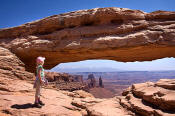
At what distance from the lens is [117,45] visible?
885 cm

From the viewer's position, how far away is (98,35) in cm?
950

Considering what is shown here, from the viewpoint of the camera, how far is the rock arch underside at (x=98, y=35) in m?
8.58

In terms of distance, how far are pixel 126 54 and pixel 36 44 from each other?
5.84m

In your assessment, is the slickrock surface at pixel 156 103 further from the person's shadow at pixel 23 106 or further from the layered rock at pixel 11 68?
the layered rock at pixel 11 68

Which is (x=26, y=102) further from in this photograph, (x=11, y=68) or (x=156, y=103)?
(x=156, y=103)

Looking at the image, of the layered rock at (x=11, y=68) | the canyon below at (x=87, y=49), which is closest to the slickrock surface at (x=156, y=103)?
the canyon below at (x=87, y=49)

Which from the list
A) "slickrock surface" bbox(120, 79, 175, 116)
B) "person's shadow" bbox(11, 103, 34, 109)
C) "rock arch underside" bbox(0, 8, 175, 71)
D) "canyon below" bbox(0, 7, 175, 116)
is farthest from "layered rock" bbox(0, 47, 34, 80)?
"slickrock surface" bbox(120, 79, 175, 116)

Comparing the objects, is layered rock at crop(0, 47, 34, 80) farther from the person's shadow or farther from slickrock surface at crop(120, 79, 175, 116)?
slickrock surface at crop(120, 79, 175, 116)

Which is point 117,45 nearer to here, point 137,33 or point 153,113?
point 137,33

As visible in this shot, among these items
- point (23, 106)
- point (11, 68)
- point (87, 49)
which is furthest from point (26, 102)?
point (87, 49)

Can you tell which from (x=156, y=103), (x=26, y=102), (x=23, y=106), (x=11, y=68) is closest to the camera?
(x=156, y=103)

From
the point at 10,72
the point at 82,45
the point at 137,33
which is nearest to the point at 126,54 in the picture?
the point at 137,33

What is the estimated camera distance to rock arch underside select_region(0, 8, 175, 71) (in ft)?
28.1

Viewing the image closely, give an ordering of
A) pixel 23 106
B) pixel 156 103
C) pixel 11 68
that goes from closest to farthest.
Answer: pixel 156 103 → pixel 23 106 → pixel 11 68
